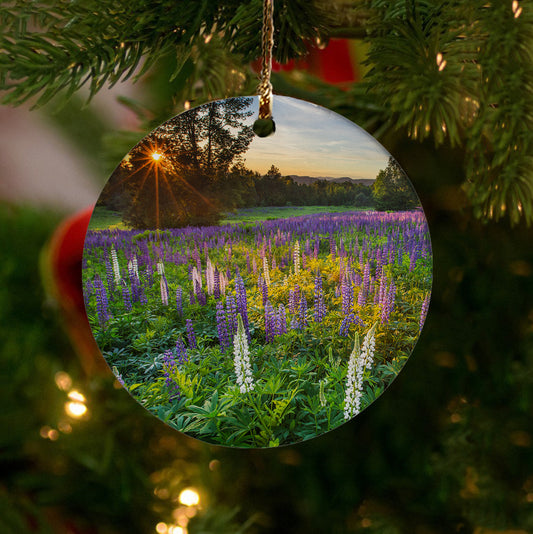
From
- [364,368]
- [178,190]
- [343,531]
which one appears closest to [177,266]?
[178,190]

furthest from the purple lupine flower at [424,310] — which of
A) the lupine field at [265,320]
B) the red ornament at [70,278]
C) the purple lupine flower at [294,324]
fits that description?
the red ornament at [70,278]

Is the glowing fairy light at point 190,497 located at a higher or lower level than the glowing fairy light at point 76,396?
lower

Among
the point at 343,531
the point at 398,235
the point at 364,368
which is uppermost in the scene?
the point at 398,235

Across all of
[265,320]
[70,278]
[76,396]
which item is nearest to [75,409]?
[76,396]

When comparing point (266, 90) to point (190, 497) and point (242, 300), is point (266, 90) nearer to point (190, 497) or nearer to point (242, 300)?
point (242, 300)

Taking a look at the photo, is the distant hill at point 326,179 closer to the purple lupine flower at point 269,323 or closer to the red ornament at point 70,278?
the purple lupine flower at point 269,323

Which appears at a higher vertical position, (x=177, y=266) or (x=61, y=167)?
(x=61, y=167)

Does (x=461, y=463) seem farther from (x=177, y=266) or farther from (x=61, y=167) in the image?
(x=61, y=167)
